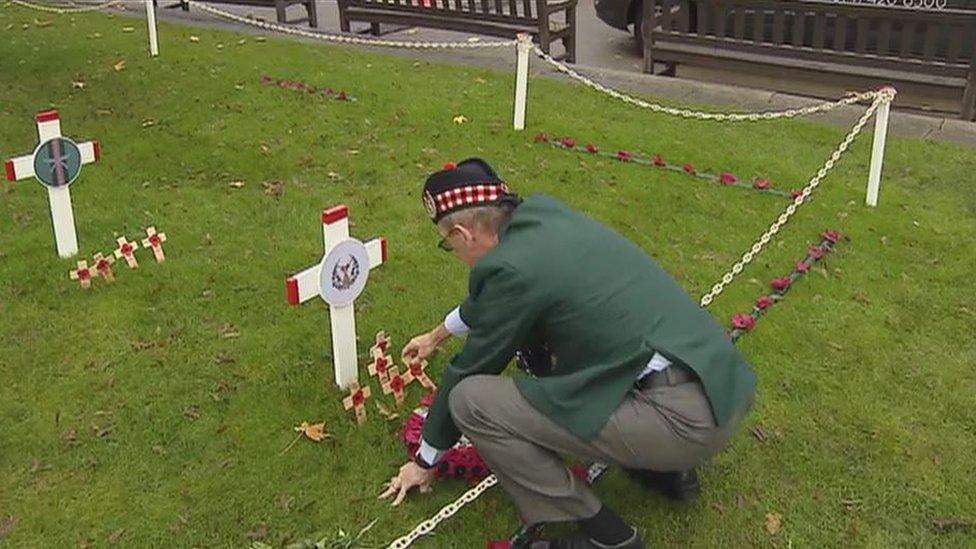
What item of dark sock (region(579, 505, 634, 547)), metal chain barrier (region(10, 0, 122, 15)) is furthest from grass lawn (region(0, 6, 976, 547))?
metal chain barrier (region(10, 0, 122, 15))

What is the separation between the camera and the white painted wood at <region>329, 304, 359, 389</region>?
3.75 meters

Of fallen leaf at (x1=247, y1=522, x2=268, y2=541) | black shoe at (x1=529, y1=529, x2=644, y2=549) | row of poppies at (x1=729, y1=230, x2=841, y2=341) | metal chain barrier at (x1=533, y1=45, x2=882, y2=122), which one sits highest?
metal chain barrier at (x1=533, y1=45, x2=882, y2=122)

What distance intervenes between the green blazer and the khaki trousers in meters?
0.04

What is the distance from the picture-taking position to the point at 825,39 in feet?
27.4

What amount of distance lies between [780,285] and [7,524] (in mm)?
3568

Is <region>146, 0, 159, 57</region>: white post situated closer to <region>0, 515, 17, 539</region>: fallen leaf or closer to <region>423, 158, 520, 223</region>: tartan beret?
<region>0, 515, 17, 539</region>: fallen leaf

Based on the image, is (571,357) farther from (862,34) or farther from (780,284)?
(862,34)

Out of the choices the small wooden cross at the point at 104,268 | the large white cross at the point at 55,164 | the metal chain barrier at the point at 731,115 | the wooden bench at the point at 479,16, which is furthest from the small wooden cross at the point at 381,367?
the wooden bench at the point at 479,16

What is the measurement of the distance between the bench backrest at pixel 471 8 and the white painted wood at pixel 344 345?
631 cm

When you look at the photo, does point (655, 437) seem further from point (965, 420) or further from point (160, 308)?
point (160, 308)

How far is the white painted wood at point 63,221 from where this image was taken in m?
4.95

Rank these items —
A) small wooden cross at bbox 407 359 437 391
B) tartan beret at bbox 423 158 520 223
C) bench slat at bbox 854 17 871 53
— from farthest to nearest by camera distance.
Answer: bench slat at bbox 854 17 871 53
small wooden cross at bbox 407 359 437 391
tartan beret at bbox 423 158 520 223

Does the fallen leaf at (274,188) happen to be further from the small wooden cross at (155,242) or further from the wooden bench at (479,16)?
the wooden bench at (479,16)

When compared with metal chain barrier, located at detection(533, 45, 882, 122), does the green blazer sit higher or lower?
higher
